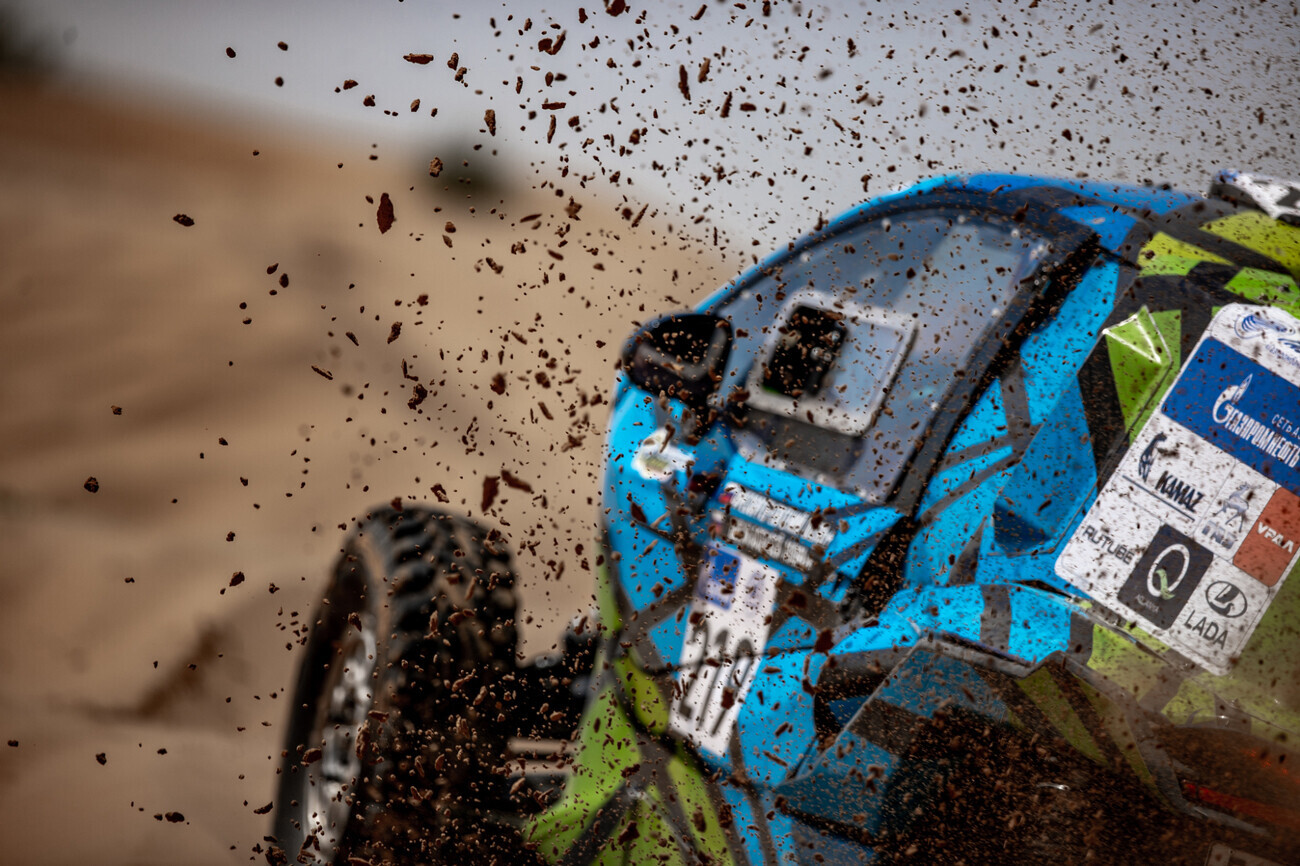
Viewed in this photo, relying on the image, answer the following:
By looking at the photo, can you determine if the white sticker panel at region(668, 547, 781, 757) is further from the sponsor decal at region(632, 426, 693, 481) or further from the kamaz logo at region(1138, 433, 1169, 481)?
the kamaz logo at region(1138, 433, 1169, 481)

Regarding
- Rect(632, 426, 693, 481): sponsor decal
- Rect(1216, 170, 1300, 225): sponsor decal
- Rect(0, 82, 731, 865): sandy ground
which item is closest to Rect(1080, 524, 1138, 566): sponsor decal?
Rect(1216, 170, 1300, 225): sponsor decal

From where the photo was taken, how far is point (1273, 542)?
4.94ft

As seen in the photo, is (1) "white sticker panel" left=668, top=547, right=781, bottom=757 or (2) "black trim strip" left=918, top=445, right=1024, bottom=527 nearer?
(2) "black trim strip" left=918, top=445, right=1024, bottom=527

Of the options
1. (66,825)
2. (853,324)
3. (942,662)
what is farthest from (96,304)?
(942,662)

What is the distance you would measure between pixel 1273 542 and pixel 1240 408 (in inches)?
10.0

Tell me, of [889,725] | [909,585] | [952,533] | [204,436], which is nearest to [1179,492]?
[952,533]

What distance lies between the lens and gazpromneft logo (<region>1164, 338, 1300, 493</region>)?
1531 mm

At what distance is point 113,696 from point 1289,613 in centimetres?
506

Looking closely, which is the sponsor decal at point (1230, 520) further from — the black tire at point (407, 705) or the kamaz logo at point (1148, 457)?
the black tire at point (407, 705)

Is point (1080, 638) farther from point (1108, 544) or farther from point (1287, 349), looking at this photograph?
point (1287, 349)

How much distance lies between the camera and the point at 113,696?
4.40m

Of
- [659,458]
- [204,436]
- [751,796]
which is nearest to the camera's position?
[751,796]

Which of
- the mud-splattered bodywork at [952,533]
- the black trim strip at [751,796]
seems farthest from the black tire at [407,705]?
the black trim strip at [751,796]

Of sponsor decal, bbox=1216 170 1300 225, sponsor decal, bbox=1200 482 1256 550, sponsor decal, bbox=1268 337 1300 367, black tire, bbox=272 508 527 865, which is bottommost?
black tire, bbox=272 508 527 865
